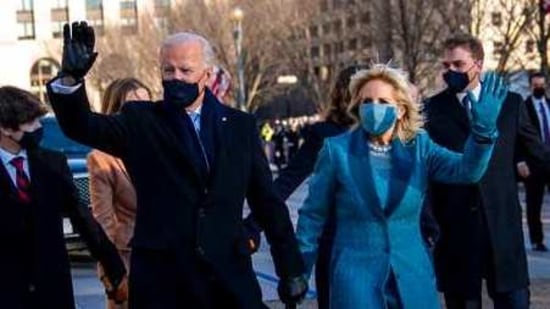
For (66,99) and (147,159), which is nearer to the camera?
(66,99)

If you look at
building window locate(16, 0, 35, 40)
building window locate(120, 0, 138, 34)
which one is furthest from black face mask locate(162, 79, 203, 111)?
building window locate(16, 0, 35, 40)

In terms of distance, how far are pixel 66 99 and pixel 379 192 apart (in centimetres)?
143

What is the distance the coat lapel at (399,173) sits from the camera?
5059 mm

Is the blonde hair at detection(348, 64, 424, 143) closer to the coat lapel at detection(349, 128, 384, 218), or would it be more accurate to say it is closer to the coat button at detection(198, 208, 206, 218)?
the coat lapel at detection(349, 128, 384, 218)

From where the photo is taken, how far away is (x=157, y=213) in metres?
4.59

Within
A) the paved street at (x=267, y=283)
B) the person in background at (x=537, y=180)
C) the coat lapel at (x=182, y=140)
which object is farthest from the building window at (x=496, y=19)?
the coat lapel at (x=182, y=140)

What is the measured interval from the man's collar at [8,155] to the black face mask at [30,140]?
0.03 metres

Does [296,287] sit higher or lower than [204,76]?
lower

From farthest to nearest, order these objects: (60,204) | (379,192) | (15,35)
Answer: (15,35)
(60,204)
(379,192)

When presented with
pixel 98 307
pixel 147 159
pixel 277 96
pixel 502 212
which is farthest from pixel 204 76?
pixel 277 96

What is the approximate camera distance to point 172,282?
4.59 meters

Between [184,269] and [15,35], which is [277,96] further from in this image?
[184,269]

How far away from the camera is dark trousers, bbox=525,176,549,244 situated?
12.7 m

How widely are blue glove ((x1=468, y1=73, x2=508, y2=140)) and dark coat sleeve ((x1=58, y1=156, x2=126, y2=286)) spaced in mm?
1694
